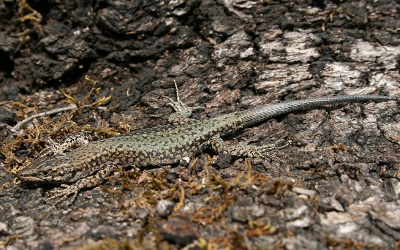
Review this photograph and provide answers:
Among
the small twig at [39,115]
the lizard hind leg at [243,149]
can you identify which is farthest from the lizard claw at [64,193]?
the lizard hind leg at [243,149]

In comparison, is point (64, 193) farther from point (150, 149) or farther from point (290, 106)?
point (290, 106)

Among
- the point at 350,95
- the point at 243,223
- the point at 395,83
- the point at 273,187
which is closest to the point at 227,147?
the point at 273,187

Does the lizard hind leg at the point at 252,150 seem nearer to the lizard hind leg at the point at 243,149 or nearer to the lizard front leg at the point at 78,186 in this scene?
the lizard hind leg at the point at 243,149

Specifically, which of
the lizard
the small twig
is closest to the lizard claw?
the lizard

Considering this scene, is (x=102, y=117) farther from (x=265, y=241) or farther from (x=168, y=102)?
(x=265, y=241)

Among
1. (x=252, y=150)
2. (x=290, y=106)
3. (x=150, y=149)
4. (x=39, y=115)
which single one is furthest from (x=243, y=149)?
(x=39, y=115)

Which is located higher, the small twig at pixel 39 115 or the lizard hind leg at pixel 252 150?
the small twig at pixel 39 115

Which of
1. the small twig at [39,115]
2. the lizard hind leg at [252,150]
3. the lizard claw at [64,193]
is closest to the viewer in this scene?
the lizard claw at [64,193]

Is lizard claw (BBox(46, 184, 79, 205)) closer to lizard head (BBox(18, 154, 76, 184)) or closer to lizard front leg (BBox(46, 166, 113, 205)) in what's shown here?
lizard front leg (BBox(46, 166, 113, 205))
